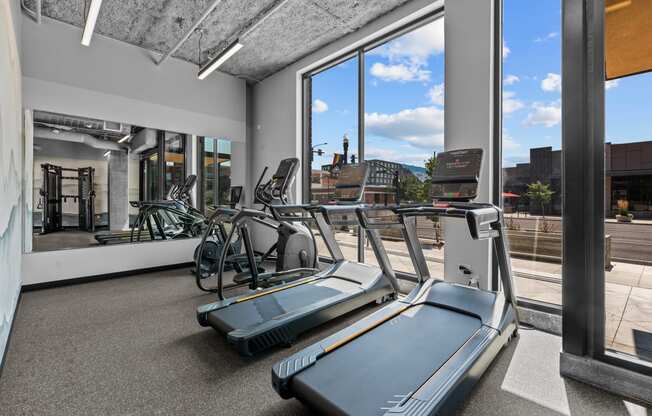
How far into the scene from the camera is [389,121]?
13.6 ft

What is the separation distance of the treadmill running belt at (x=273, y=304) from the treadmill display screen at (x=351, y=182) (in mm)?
875

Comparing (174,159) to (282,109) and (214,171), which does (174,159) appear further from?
(282,109)

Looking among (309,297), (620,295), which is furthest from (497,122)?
(309,297)

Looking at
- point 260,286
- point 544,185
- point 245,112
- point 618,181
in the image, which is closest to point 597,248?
point 618,181

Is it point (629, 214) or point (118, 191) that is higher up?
point (118, 191)

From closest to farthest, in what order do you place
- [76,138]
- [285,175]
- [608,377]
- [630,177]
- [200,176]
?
[608,377] < [630,177] < [285,175] < [76,138] < [200,176]

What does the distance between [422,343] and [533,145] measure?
→ 82.9 inches

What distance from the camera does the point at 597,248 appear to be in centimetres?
197

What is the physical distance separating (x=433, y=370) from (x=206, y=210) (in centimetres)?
470

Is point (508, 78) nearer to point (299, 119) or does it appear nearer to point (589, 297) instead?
point (589, 297)

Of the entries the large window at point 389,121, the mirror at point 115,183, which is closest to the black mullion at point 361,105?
the large window at point 389,121

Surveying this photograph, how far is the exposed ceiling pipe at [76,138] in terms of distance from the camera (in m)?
3.96

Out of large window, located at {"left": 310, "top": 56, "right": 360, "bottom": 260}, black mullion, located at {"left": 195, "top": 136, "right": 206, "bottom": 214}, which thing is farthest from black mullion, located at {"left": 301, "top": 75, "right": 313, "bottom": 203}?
black mullion, located at {"left": 195, "top": 136, "right": 206, "bottom": 214}

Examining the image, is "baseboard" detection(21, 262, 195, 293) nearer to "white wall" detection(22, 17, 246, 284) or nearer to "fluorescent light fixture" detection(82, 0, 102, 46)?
"white wall" detection(22, 17, 246, 284)
